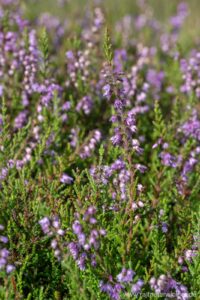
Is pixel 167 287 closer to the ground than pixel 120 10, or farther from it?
closer to the ground

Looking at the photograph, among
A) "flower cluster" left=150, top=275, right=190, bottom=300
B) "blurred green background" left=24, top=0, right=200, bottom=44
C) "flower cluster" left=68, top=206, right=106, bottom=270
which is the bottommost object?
"flower cluster" left=150, top=275, right=190, bottom=300

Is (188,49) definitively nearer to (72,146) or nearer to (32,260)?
(72,146)

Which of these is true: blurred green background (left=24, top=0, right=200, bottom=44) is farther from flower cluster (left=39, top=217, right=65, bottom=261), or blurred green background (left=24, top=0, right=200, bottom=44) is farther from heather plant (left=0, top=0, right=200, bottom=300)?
flower cluster (left=39, top=217, right=65, bottom=261)

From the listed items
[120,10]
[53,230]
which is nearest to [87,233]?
[53,230]

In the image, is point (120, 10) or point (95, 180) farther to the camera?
point (120, 10)

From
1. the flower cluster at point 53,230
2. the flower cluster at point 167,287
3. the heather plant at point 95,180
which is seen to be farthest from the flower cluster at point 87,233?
the flower cluster at point 167,287

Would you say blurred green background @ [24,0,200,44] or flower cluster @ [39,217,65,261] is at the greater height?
blurred green background @ [24,0,200,44]

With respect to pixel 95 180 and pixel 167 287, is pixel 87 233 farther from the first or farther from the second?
pixel 167 287

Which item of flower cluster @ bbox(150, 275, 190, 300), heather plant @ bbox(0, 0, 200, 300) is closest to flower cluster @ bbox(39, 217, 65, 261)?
heather plant @ bbox(0, 0, 200, 300)

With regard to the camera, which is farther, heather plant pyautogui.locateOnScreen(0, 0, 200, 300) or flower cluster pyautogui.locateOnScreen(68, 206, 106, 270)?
heather plant pyautogui.locateOnScreen(0, 0, 200, 300)
